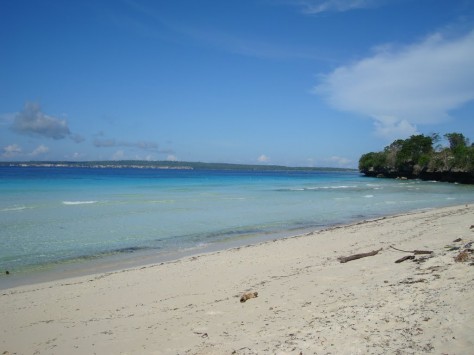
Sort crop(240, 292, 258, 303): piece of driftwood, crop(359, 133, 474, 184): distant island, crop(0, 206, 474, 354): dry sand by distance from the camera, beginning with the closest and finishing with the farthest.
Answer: crop(0, 206, 474, 354): dry sand < crop(240, 292, 258, 303): piece of driftwood < crop(359, 133, 474, 184): distant island

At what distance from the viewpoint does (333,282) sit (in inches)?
297

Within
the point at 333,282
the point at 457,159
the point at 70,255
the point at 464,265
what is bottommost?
the point at 70,255

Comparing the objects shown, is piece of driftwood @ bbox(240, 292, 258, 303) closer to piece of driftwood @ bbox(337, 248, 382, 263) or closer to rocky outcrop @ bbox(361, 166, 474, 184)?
piece of driftwood @ bbox(337, 248, 382, 263)

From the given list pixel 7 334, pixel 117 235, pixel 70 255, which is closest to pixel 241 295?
pixel 7 334

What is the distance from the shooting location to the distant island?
65688 millimetres

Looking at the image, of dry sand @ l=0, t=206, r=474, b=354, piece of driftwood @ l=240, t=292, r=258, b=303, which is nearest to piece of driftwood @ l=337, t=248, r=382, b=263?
dry sand @ l=0, t=206, r=474, b=354

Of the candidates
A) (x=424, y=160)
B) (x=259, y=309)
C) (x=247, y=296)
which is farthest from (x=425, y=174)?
(x=259, y=309)

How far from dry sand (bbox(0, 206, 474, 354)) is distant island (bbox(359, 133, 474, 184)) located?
65.7 meters

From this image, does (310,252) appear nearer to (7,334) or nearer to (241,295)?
(241,295)

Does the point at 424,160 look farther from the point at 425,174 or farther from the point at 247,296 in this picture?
the point at 247,296

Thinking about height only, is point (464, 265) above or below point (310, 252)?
above

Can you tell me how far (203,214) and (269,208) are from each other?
6.42 metres

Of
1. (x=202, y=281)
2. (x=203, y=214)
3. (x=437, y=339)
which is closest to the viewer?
(x=437, y=339)

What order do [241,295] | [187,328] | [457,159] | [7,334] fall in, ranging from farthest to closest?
[457,159], [241,295], [7,334], [187,328]
